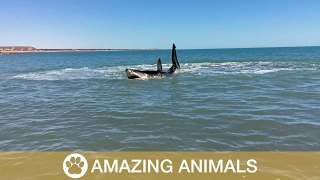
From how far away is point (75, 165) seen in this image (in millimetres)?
6199

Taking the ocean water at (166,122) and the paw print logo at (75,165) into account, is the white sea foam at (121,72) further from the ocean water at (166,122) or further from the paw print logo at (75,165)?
the paw print logo at (75,165)

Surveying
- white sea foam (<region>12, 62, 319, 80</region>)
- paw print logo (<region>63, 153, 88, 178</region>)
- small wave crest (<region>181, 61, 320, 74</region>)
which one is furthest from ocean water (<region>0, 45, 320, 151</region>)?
small wave crest (<region>181, 61, 320, 74</region>)

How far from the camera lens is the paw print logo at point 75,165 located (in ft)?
19.1

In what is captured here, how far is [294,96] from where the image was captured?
13875 mm

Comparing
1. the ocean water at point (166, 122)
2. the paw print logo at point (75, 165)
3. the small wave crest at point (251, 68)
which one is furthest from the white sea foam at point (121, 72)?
the paw print logo at point (75, 165)

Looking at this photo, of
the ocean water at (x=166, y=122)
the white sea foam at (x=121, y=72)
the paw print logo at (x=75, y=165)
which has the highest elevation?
the white sea foam at (x=121, y=72)

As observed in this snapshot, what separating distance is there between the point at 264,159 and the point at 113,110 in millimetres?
7416

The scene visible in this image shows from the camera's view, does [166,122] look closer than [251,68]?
Yes

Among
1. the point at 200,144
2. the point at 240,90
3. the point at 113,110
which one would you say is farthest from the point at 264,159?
the point at 240,90

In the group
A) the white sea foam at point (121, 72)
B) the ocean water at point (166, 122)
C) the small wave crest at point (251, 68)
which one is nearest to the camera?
the ocean water at point (166, 122)

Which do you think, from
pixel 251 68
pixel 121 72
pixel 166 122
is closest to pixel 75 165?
pixel 166 122

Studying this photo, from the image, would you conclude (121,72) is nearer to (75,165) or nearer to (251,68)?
(251,68)

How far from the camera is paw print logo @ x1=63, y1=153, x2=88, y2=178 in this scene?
229 inches

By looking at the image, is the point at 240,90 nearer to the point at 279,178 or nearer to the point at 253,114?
the point at 253,114
